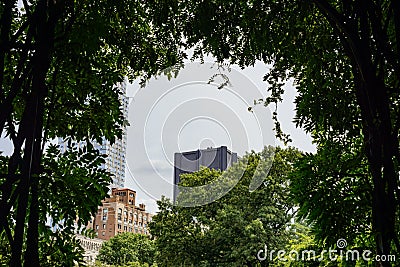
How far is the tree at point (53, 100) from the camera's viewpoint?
0.75m

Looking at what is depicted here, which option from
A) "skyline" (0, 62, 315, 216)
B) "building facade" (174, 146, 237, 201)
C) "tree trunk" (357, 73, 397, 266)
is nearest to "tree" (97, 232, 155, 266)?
"building facade" (174, 146, 237, 201)

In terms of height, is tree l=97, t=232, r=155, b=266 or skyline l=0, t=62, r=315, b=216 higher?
skyline l=0, t=62, r=315, b=216

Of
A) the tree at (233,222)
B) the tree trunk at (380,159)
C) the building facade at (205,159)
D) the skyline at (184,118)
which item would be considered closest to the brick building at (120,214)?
the tree at (233,222)

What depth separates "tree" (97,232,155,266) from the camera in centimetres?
1147

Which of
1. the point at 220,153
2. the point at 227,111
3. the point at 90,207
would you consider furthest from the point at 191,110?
the point at 90,207

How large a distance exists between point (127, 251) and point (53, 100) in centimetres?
1095

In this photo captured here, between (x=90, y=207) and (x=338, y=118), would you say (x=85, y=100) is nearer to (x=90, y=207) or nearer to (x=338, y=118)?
(x=90, y=207)

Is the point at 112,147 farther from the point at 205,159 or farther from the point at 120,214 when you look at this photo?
the point at 120,214

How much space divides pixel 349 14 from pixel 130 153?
3.21m

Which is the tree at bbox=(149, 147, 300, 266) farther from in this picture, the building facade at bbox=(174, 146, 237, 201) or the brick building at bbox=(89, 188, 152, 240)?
the brick building at bbox=(89, 188, 152, 240)

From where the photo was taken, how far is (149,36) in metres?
1.85

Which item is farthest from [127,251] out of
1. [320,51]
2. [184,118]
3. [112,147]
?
[320,51]

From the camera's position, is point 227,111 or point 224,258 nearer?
point 227,111

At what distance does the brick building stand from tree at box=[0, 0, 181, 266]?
6222 mm
